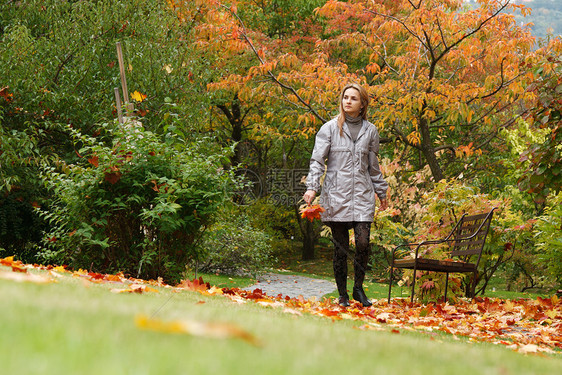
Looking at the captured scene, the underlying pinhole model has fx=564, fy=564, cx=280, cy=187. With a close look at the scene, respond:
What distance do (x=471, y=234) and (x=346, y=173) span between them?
6.48 feet

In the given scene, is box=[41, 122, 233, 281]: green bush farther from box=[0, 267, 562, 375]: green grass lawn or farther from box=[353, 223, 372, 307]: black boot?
box=[0, 267, 562, 375]: green grass lawn

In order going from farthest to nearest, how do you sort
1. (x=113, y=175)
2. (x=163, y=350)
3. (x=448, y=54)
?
(x=448, y=54) → (x=113, y=175) → (x=163, y=350)

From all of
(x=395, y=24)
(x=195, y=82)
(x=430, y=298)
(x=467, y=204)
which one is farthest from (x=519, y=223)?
(x=195, y=82)

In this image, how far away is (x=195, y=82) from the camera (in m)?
11.2

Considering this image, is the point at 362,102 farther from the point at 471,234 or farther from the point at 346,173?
the point at 471,234

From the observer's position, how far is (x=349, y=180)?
17.4ft

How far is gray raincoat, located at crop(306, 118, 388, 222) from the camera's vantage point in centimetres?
530

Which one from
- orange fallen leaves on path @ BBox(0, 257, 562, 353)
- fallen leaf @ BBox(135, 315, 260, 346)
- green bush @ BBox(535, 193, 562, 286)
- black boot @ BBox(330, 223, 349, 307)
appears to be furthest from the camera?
green bush @ BBox(535, 193, 562, 286)

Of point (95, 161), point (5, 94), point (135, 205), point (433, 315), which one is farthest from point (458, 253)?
point (5, 94)

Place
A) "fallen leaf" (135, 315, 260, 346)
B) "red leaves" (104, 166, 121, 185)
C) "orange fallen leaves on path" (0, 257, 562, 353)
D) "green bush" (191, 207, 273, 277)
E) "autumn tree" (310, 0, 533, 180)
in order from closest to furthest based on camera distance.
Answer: "fallen leaf" (135, 315, 260, 346) < "orange fallen leaves on path" (0, 257, 562, 353) < "red leaves" (104, 166, 121, 185) < "autumn tree" (310, 0, 533, 180) < "green bush" (191, 207, 273, 277)

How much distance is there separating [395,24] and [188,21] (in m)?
4.99

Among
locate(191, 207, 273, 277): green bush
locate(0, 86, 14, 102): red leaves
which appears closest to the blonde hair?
locate(0, 86, 14, 102): red leaves

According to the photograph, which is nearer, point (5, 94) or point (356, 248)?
point (356, 248)

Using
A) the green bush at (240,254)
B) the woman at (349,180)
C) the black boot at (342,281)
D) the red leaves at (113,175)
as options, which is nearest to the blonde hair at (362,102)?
Answer: the woman at (349,180)
